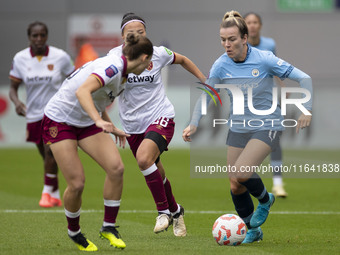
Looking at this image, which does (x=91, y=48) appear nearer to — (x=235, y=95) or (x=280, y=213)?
(x=280, y=213)

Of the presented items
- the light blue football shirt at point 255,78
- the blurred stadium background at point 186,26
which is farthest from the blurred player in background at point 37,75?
the blurred stadium background at point 186,26

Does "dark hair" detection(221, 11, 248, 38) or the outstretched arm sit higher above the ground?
"dark hair" detection(221, 11, 248, 38)

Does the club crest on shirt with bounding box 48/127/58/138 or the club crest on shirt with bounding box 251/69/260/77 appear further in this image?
the club crest on shirt with bounding box 251/69/260/77

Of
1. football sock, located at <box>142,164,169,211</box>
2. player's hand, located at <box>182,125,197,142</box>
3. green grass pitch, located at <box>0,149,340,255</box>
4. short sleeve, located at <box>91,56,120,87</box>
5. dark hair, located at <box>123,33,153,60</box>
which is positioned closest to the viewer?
short sleeve, located at <box>91,56,120,87</box>

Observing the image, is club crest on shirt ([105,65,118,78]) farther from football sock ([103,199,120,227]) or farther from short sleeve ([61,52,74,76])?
short sleeve ([61,52,74,76])

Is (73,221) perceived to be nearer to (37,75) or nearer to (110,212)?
(110,212)

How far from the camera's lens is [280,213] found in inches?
377

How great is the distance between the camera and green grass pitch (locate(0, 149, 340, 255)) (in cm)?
691

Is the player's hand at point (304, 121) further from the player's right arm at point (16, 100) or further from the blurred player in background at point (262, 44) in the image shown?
the player's right arm at point (16, 100)

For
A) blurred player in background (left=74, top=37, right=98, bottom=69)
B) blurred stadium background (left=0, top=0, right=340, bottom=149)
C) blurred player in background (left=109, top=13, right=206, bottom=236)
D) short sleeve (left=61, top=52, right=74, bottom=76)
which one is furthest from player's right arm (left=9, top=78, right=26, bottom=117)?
blurred stadium background (left=0, top=0, right=340, bottom=149)

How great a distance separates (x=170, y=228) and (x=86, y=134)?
7.11ft

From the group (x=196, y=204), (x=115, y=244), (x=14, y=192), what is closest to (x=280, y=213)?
(x=196, y=204)

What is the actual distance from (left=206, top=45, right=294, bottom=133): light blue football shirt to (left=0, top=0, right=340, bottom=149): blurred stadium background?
57.5ft

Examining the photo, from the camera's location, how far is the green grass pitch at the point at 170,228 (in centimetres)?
691
